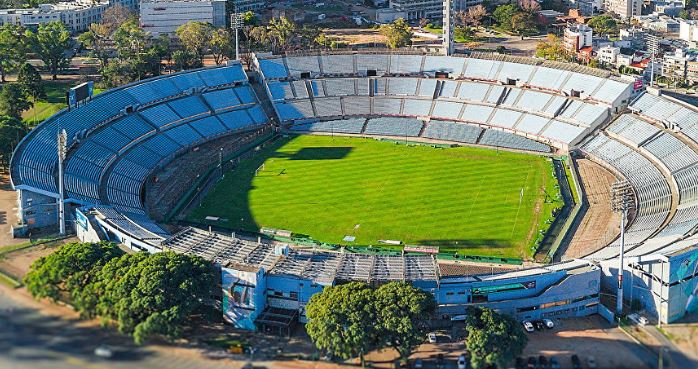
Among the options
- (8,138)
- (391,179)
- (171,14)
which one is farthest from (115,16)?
(391,179)

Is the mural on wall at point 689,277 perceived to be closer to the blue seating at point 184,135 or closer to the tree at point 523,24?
the blue seating at point 184,135

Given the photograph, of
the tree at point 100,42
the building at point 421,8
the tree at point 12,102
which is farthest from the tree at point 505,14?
the tree at point 12,102

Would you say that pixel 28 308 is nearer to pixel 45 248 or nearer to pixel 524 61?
pixel 45 248

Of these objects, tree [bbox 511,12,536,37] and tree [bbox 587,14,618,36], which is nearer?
tree [bbox 587,14,618,36]

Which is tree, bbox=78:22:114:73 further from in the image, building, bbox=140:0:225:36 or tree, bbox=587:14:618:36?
tree, bbox=587:14:618:36

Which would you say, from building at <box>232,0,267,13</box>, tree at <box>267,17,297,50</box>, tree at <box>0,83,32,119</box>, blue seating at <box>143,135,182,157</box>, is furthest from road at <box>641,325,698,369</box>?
building at <box>232,0,267,13</box>
